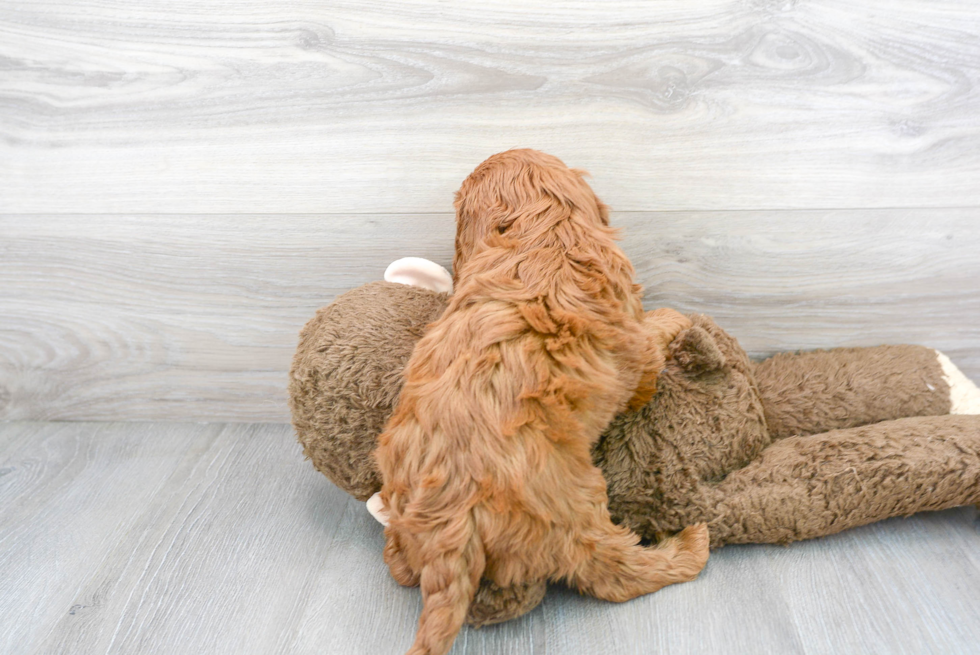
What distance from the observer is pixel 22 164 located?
126 centimetres

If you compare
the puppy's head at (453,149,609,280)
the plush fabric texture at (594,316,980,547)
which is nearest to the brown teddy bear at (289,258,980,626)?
the plush fabric texture at (594,316,980,547)

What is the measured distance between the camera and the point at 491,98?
1147 mm

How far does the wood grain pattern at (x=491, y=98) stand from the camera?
1.11 m

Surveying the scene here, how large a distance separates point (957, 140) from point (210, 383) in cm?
150

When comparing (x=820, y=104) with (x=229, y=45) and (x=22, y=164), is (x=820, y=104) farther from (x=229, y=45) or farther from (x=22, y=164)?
(x=22, y=164)

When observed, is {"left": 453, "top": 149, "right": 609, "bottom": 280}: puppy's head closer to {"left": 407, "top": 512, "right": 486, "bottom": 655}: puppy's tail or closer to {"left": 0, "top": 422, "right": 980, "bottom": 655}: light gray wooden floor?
{"left": 407, "top": 512, "right": 486, "bottom": 655}: puppy's tail

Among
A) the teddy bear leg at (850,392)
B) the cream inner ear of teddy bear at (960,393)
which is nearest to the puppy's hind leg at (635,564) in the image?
the teddy bear leg at (850,392)

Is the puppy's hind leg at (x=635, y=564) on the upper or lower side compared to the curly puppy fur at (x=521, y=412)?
lower

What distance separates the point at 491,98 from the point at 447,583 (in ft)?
2.59

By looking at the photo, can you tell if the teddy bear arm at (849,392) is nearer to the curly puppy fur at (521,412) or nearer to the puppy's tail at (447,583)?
the curly puppy fur at (521,412)

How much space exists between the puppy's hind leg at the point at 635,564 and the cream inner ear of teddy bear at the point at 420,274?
49cm

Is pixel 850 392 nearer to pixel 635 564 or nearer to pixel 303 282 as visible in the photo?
pixel 635 564

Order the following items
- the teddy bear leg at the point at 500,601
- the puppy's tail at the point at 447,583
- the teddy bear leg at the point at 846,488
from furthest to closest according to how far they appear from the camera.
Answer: the teddy bear leg at the point at 846,488 < the teddy bear leg at the point at 500,601 < the puppy's tail at the point at 447,583

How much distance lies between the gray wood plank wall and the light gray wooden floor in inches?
13.7
